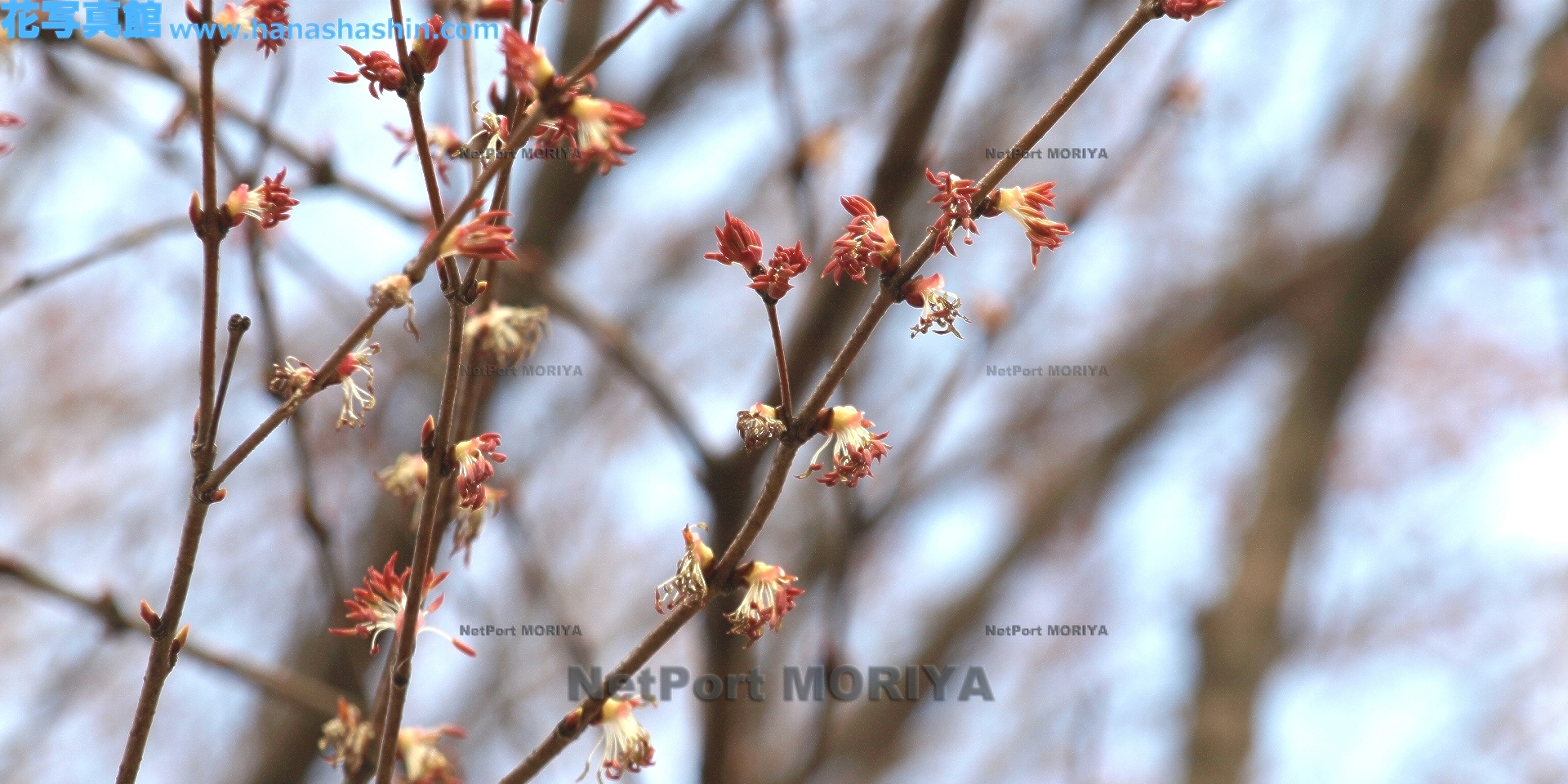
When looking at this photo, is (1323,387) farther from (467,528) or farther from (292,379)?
(292,379)

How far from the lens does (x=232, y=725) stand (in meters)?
5.21

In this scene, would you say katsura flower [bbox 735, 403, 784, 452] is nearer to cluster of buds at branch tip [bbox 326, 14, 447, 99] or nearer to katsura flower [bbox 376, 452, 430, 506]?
cluster of buds at branch tip [bbox 326, 14, 447, 99]

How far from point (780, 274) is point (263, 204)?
0.51 meters

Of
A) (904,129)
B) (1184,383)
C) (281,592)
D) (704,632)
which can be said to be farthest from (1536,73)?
(281,592)

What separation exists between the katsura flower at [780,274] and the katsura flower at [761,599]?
0.92 feet

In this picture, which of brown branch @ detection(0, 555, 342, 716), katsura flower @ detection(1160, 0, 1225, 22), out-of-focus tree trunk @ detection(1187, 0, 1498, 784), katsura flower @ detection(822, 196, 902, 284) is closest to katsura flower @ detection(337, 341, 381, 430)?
katsura flower @ detection(822, 196, 902, 284)

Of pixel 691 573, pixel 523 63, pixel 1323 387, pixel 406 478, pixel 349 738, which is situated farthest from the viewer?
pixel 1323 387

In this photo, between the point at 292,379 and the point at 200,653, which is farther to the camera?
the point at 200,653

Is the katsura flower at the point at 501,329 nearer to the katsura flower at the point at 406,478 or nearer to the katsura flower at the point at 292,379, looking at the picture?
the katsura flower at the point at 406,478

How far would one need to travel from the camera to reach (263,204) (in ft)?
3.63

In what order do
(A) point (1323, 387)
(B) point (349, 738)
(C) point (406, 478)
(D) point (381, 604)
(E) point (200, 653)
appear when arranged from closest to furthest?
(D) point (381, 604)
(B) point (349, 738)
(C) point (406, 478)
(E) point (200, 653)
(A) point (1323, 387)

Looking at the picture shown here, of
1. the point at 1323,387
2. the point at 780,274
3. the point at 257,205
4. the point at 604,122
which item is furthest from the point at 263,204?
the point at 1323,387

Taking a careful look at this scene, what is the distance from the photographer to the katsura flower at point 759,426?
1.10 meters

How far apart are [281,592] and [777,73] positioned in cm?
454
